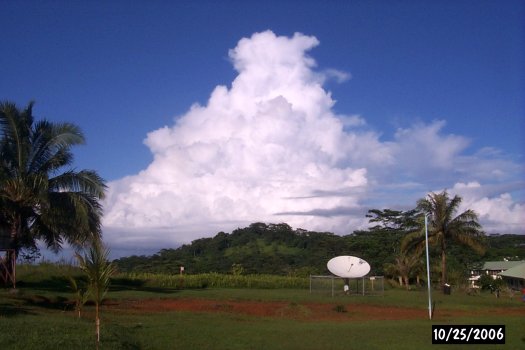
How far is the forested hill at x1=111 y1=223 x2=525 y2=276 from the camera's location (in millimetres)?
64381

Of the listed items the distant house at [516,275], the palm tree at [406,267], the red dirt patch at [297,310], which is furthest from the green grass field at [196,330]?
the distant house at [516,275]

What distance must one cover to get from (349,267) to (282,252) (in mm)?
43254

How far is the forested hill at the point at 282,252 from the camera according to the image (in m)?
64.4

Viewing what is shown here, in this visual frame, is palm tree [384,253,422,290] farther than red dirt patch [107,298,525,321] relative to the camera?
Yes

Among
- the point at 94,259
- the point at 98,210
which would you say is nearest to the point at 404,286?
the point at 98,210

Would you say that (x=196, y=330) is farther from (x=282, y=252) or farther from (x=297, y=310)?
(x=282, y=252)

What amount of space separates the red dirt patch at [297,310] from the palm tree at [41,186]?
16.4 ft

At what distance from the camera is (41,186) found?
85.6 ft

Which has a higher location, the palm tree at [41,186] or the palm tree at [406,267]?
the palm tree at [41,186]

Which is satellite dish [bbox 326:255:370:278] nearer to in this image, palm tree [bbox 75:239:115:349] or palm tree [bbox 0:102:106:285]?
palm tree [bbox 0:102:106:285]
